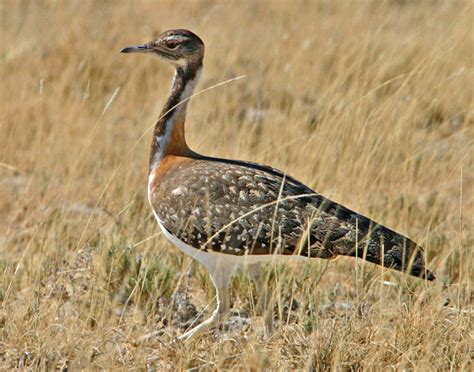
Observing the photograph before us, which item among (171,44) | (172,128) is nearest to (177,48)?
(171,44)

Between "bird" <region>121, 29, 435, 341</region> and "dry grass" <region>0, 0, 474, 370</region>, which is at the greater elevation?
"bird" <region>121, 29, 435, 341</region>

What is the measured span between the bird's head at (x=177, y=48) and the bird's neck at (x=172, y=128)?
0.40ft

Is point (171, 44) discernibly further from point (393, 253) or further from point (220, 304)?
point (393, 253)

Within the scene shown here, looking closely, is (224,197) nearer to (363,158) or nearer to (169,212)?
(169,212)

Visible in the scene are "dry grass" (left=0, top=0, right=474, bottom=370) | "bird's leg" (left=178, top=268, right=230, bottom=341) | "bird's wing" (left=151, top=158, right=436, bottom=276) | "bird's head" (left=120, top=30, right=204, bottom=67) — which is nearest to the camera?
"dry grass" (left=0, top=0, right=474, bottom=370)

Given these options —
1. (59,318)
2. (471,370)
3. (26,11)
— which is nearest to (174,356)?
(59,318)

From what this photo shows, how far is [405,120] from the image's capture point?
22.5 ft

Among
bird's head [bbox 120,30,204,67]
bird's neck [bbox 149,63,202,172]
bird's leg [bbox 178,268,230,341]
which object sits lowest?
bird's leg [bbox 178,268,230,341]

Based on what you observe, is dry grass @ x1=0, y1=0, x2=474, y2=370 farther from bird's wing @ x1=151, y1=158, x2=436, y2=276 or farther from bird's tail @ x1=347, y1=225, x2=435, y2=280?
bird's wing @ x1=151, y1=158, x2=436, y2=276

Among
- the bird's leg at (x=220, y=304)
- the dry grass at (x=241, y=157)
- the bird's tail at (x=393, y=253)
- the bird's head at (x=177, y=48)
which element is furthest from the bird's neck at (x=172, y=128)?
the bird's tail at (x=393, y=253)

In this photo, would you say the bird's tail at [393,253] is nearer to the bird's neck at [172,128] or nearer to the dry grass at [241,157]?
the dry grass at [241,157]

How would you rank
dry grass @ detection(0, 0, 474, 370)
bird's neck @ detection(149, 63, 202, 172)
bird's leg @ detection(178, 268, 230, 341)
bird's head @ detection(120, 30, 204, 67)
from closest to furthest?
dry grass @ detection(0, 0, 474, 370) → bird's leg @ detection(178, 268, 230, 341) → bird's neck @ detection(149, 63, 202, 172) → bird's head @ detection(120, 30, 204, 67)

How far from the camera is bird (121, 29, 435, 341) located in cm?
454

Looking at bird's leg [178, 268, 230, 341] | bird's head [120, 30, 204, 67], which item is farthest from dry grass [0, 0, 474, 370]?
bird's head [120, 30, 204, 67]
